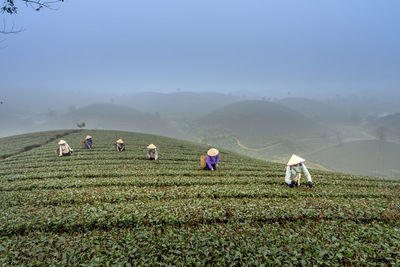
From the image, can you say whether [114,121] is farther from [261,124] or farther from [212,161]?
[212,161]

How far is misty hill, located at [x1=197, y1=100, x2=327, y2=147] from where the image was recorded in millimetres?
110469

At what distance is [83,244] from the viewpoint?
18.9 ft

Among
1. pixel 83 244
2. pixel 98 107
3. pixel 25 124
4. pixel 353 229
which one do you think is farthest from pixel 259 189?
pixel 25 124

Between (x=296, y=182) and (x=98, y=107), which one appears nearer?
(x=296, y=182)

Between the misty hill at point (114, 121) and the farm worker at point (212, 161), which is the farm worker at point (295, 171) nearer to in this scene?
the farm worker at point (212, 161)

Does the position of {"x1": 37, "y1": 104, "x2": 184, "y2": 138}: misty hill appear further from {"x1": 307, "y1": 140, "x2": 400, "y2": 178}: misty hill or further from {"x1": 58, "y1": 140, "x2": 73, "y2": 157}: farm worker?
{"x1": 58, "y1": 140, "x2": 73, "y2": 157}: farm worker

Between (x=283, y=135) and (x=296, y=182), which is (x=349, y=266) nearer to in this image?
(x=296, y=182)

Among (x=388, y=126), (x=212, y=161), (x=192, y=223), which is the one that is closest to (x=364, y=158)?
(x=212, y=161)

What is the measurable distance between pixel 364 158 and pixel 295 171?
91.5m

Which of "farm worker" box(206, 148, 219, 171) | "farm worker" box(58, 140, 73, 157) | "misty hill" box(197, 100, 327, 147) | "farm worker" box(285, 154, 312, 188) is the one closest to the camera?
"farm worker" box(285, 154, 312, 188)

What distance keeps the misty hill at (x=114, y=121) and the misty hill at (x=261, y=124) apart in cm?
3705

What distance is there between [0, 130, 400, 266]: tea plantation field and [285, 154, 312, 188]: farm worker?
518mm

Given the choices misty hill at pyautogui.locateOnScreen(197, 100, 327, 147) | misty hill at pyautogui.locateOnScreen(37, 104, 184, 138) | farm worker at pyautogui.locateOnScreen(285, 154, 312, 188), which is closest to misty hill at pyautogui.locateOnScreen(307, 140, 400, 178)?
misty hill at pyautogui.locateOnScreen(197, 100, 327, 147)

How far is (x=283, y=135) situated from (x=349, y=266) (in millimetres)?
117646
